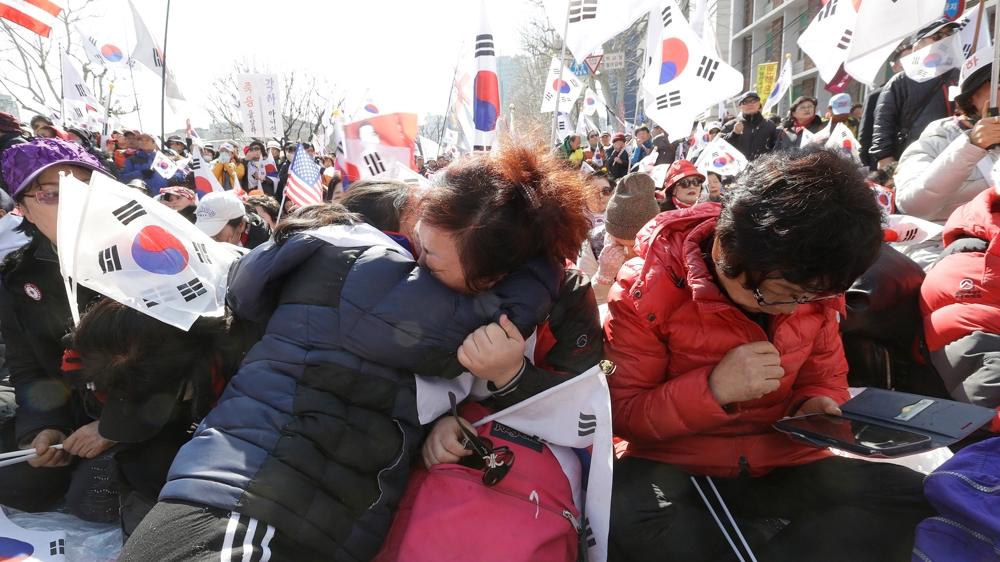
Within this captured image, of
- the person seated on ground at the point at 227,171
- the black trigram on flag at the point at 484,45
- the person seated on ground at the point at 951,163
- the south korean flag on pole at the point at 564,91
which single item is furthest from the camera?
the south korean flag on pole at the point at 564,91

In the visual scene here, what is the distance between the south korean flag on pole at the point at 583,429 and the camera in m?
1.55

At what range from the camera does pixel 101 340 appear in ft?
5.48

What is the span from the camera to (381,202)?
205cm

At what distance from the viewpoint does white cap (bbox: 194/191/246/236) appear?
365cm

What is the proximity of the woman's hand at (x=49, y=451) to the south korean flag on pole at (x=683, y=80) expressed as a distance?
4.62 metres

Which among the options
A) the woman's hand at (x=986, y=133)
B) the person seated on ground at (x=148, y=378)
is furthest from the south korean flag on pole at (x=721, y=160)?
the person seated on ground at (x=148, y=378)

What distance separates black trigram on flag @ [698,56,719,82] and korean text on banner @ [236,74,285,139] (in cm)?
673

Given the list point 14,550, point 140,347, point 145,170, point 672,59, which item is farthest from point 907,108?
point 145,170

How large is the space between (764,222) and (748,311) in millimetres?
413

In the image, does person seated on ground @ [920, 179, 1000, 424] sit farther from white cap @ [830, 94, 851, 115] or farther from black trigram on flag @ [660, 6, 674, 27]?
white cap @ [830, 94, 851, 115]

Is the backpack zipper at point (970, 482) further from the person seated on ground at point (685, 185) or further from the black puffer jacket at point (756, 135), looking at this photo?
the black puffer jacket at point (756, 135)

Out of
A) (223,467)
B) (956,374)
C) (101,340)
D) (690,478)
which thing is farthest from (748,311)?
(101,340)

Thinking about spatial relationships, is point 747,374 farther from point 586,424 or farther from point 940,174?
point 940,174

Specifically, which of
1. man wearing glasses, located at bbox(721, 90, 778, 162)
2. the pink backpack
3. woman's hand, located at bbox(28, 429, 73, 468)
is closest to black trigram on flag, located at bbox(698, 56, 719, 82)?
man wearing glasses, located at bbox(721, 90, 778, 162)
